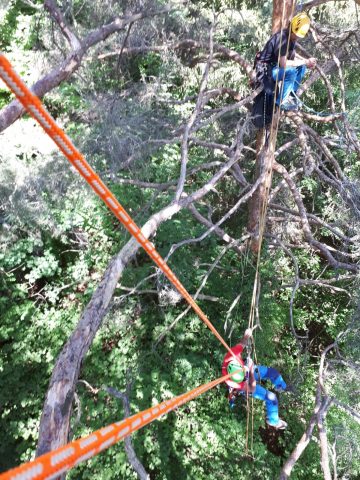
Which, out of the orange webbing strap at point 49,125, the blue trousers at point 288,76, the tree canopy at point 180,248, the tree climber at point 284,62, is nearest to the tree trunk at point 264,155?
the tree canopy at point 180,248

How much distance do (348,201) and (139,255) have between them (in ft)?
12.3

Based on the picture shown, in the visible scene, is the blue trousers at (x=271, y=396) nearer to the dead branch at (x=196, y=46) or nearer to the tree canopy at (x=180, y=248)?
the tree canopy at (x=180, y=248)

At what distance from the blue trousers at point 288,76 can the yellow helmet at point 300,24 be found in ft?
1.08

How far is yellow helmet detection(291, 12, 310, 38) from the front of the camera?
2.83m

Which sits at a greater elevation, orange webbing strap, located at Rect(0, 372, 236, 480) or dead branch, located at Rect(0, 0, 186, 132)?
dead branch, located at Rect(0, 0, 186, 132)

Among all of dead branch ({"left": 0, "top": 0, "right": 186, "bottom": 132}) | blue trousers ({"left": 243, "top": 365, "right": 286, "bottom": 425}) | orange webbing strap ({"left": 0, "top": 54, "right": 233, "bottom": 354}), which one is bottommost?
blue trousers ({"left": 243, "top": 365, "right": 286, "bottom": 425})

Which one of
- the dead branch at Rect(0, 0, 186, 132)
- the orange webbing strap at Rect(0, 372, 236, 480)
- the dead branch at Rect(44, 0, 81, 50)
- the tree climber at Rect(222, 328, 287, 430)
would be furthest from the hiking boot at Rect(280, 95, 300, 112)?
the orange webbing strap at Rect(0, 372, 236, 480)

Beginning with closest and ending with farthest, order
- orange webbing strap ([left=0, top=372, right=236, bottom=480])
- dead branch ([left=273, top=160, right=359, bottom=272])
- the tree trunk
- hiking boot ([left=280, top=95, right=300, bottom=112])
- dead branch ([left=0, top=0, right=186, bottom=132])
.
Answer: orange webbing strap ([left=0, top=372, right=236, bottom=480]) → dead branch ([left=0, top=0, right=186, bottom=132]) → the tree trunk → hiking boot ([left=280, top=95, right=300, bottom=112]) → dead branch ([left=273, top=160, right=359, bottom=272])

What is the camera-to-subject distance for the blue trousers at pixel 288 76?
10.6ft

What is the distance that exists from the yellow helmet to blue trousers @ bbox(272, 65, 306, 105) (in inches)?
12.9

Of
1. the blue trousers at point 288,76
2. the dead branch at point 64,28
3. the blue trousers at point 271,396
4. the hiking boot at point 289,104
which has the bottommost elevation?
the blue trousers at point 271,396

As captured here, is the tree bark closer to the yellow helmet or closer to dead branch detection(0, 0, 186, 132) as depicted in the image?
dead branch detection(0, 0, 186, 132)

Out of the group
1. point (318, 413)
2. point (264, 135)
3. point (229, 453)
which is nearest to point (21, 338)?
point (229, 453)

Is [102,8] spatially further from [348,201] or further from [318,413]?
[318,413]
